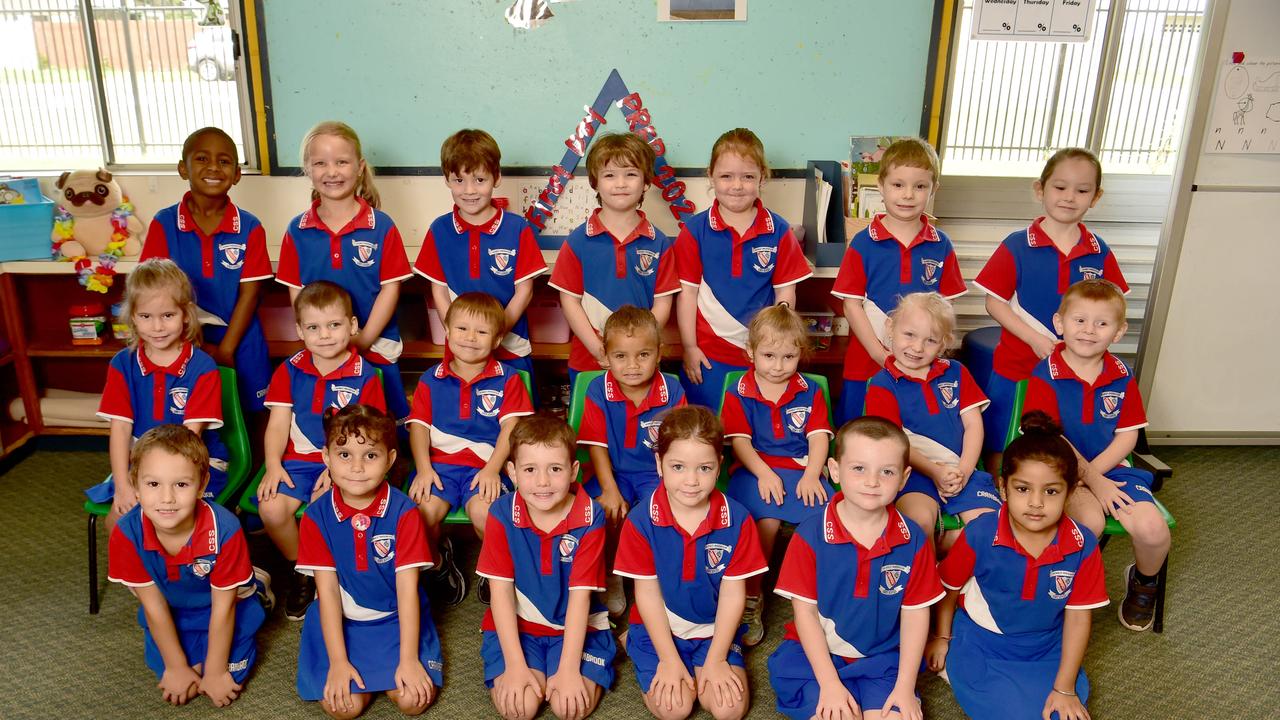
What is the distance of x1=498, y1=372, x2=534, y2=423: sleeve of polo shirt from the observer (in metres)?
2.34

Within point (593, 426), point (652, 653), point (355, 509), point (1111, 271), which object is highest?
point (1111, 271)

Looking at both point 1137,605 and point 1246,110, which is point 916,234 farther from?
point 1246,110

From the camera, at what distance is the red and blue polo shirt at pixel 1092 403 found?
7.51 ft

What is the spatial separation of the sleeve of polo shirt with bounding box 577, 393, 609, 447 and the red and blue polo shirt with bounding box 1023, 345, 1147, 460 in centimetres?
115

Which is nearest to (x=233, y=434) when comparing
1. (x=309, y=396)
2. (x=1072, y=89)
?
(x=309, y=396)

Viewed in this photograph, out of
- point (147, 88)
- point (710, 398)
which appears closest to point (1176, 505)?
point (710, 398)

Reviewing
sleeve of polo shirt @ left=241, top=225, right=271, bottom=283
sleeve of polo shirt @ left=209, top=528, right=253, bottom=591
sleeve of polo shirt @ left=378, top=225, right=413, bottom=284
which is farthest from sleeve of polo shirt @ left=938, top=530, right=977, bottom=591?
sleeve of polo shirt @ left=241, top=225, right=271, bottom=283

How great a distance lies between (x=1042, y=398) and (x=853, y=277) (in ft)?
2.02

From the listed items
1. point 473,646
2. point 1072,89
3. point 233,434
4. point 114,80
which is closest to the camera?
point 473,646

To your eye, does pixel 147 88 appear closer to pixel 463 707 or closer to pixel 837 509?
pixel 463 707

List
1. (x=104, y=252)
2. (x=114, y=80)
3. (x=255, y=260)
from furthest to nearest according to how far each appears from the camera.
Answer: (x=114, y=80), (x=104, y=252), (x=255, y=260)

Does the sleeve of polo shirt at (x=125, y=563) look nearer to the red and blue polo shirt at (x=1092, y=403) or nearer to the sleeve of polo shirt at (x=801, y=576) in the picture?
the sleeve of polo shirt at (x=801, y=576)

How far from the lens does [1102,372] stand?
2.29 m

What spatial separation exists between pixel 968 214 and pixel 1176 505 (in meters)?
1.32
